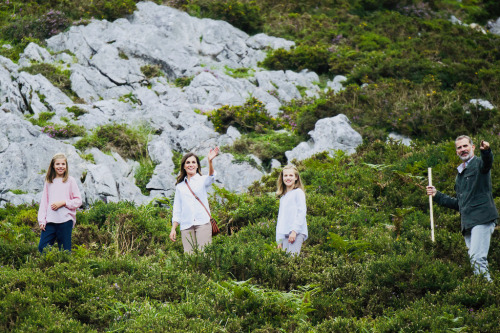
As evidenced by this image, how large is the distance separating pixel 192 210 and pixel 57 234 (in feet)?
7.12

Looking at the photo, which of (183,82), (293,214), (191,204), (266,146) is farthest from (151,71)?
(293,214)

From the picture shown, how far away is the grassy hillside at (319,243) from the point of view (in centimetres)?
451

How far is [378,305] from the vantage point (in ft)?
16.1

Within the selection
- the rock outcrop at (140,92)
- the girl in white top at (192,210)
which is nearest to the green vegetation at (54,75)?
the rock outcrop at (140,92)

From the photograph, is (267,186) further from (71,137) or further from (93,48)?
(93,48)

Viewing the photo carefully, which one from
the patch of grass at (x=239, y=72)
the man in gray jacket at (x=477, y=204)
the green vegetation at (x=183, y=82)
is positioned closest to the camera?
the man in gray jacket at (x=477, y=204)

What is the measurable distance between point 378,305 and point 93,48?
55.3ft

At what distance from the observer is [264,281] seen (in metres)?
5.59

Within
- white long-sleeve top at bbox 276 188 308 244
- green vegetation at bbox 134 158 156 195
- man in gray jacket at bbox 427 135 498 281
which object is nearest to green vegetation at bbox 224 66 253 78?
green vegetation at bbox 134 158 156 195

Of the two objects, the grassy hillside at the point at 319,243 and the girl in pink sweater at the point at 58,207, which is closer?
the grassy hillside at the point at 319,243

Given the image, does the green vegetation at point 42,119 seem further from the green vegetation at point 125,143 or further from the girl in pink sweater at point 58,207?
the girl in pink sweater at point 58,207

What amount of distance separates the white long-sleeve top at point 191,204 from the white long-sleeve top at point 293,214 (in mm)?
1121

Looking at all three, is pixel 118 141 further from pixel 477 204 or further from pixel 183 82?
pixel 477 204

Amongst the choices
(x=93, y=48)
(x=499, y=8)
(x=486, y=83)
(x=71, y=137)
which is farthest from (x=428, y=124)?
(x=499, y=8)
